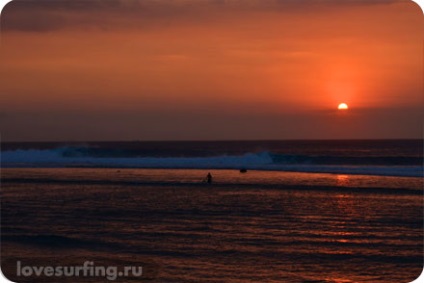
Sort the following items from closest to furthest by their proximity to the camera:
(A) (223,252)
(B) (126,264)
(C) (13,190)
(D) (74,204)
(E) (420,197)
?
1. (B) (126,264)
2. (A) (223,252)
3. (D) (74,204)
4. (E) (420,197)
5. (C) (13,190)

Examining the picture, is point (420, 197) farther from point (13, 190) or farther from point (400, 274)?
point (13, 190)

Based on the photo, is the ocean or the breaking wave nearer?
the ocean

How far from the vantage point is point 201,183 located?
971 inches

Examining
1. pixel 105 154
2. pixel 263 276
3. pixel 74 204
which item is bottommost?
pixel 263 276

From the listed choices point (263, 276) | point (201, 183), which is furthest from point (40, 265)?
point (201, 183)

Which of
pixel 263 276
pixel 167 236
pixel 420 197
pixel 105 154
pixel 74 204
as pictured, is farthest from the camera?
pixel 105 154

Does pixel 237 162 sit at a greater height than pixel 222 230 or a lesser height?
greater

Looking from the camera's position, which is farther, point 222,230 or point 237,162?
point 237,162

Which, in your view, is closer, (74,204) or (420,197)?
(74,204)

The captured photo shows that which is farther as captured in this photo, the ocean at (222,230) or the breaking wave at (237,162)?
the breaking wave at (237,162)

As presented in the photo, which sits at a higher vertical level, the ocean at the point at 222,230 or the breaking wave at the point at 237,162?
the breaking wave at the point at 237,162

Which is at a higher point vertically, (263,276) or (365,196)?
(365,196)

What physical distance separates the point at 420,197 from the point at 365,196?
1.68 m

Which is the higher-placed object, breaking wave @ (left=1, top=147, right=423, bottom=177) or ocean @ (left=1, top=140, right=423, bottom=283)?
breaking wave @ (left=1, top=147, right=423, bottom=177)
